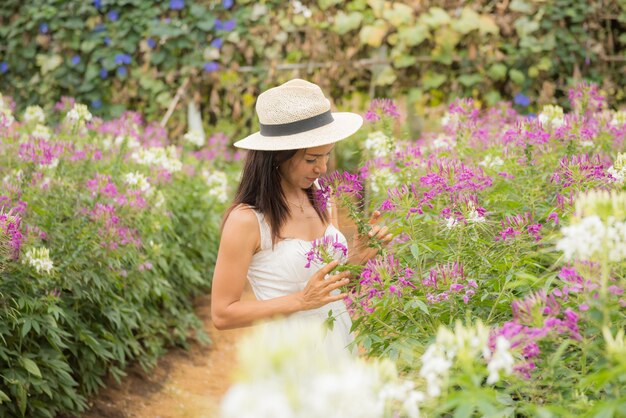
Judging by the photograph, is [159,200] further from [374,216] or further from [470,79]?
[470,79]

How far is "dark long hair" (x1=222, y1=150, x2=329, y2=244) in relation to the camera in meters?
2.45

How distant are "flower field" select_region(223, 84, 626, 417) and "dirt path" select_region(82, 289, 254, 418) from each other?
167 cm

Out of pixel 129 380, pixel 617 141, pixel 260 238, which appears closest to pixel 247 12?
pixel 129 380

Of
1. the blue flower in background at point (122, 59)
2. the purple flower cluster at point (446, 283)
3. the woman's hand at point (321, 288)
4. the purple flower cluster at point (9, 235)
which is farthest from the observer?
the blue flower in background at point (122, 59)

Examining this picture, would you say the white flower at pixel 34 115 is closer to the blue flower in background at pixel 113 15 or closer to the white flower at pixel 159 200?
the white flower at pixel 159 200

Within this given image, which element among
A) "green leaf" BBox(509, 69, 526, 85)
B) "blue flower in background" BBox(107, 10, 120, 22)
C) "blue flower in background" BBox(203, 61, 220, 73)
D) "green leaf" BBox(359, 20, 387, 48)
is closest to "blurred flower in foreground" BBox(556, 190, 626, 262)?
"green leaf" BBox(509, 69, 526, 85)

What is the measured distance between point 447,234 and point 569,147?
0.94 meters

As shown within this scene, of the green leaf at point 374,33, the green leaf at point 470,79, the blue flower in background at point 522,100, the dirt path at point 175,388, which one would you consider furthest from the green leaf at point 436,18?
the dirt path at point 175,388

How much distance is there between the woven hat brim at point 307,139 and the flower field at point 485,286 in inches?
6.8

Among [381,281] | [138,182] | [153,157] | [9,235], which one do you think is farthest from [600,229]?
[153,157]

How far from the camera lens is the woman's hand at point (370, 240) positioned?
2168 mm

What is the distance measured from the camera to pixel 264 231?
8.03 ft

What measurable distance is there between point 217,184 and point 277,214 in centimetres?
287

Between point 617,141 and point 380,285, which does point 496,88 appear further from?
point 380,285
